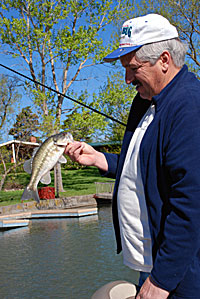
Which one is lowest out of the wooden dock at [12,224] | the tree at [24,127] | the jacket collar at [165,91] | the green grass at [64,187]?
the green grass at [64,187]

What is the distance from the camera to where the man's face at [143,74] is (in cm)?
142

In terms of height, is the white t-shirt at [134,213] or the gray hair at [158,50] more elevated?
the gray hair at [158,50]

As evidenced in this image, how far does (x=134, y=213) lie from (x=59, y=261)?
24.9 ft

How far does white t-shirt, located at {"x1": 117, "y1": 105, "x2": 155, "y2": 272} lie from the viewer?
1455 mm

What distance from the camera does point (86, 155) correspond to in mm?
2059

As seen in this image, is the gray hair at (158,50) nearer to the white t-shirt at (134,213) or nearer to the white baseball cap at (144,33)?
the white baseball cap at (144,33)

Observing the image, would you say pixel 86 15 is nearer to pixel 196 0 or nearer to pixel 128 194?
pixel 196 0

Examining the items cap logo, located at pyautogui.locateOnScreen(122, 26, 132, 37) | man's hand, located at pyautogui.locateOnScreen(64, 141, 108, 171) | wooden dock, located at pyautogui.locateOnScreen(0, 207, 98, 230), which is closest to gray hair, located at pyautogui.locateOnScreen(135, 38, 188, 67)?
cap logo, located at pyautogui.locateOnScreen(122, 26, 132, 37)

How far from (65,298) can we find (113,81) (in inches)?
793

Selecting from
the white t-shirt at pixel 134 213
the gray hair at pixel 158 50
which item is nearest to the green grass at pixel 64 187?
the white t-shirt at pixel 134 213

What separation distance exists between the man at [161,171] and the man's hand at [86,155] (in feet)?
1.21

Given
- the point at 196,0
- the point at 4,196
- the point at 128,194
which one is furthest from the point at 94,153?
the point at 196,0

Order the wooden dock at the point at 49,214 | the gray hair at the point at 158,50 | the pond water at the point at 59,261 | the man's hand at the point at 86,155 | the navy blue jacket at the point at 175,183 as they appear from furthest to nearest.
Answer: the wooden dock at the point at 49,214, the pond water at the point at 59,261, the man's hand at the point at 86,155, the gray hair at the point at 158,50, the navy blue jacket at the point at 175,183

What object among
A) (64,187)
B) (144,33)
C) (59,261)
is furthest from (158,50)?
(64,187)
